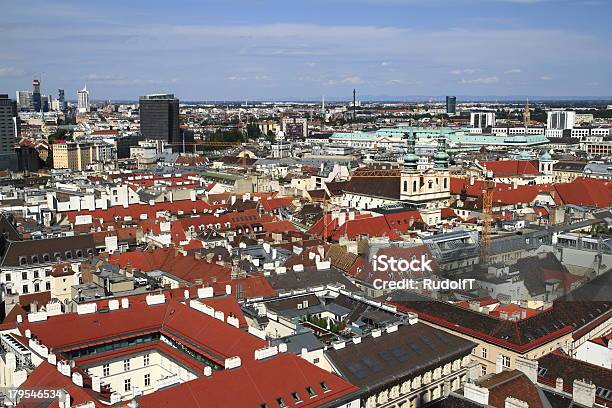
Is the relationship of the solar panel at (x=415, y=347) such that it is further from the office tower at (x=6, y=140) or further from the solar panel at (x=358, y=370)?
the office tower at (x=6, y=140)

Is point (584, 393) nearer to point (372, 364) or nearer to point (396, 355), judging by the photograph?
point (396, 355)

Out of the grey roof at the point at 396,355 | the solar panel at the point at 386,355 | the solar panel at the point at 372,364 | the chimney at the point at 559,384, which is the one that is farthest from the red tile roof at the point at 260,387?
the chimney at the point at 559,384

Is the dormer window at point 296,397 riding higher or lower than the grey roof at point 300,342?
lower

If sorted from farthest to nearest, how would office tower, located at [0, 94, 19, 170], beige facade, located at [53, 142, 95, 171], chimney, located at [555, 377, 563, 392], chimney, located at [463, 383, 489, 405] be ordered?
beige facade, located at [53, 142, 95, 171]
office tower, located at [0, 94, 19, 170]
chimney, located at [555, 377, 563, 392]
chimney, located at [463, 383, 489, 405]

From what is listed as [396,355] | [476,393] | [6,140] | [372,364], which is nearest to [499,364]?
[396,355]

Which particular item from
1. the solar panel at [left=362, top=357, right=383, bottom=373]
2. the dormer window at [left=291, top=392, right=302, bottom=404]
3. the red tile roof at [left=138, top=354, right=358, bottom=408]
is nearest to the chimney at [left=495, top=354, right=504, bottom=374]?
the solar panel at [left=362, top=357, right=383, bottom=373]

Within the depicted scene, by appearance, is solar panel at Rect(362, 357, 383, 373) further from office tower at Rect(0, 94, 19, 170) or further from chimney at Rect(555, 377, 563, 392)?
office tower at Rect(0, 94, 19, 170)

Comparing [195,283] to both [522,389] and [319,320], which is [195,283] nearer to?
[319,320]

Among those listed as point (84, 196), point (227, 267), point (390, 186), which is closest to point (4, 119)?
point (84, 196)
